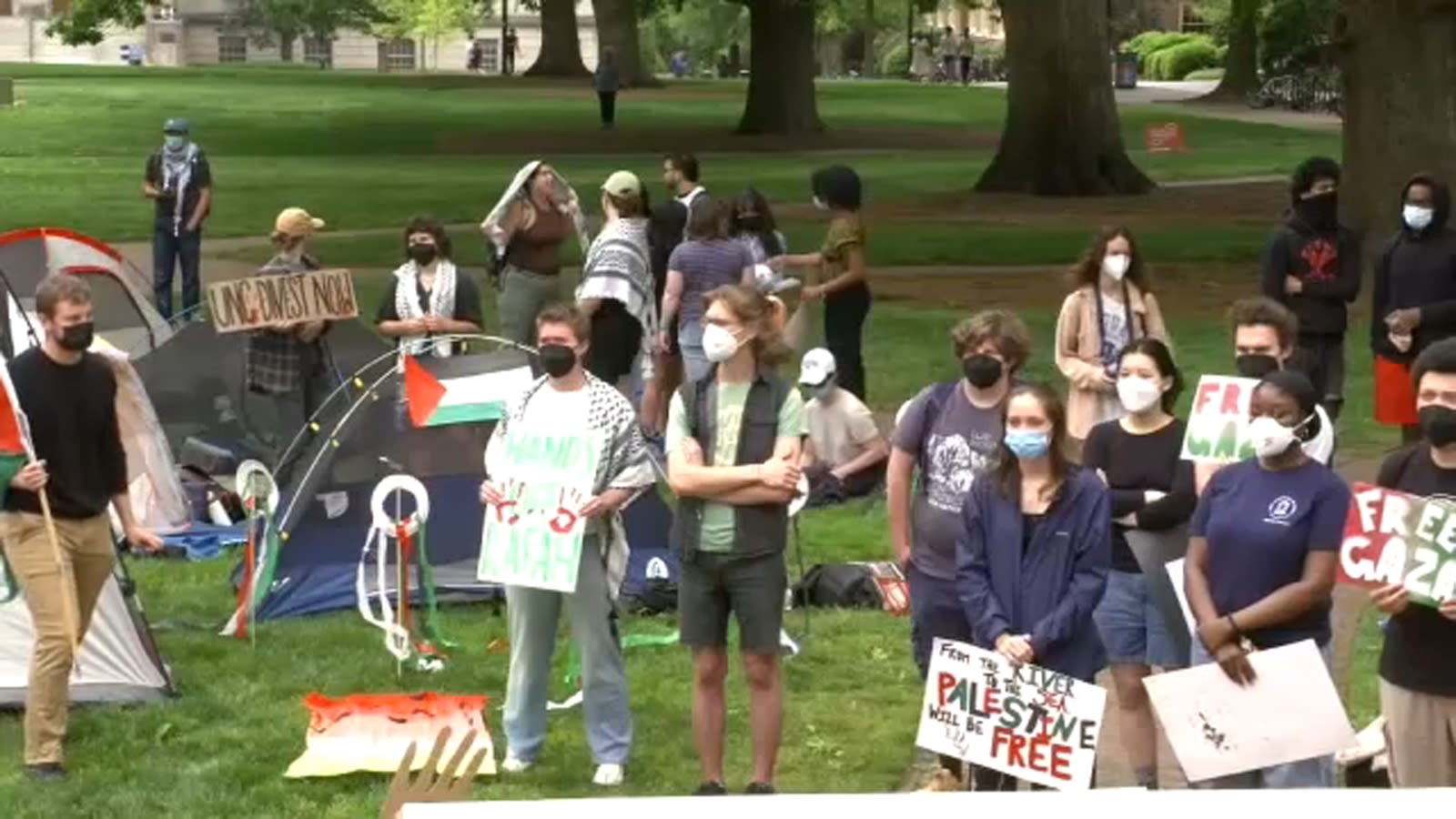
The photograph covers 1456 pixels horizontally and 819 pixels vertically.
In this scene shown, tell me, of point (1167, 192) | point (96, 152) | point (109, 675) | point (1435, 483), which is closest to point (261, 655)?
point (109, 675)

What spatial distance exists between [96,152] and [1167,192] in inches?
715

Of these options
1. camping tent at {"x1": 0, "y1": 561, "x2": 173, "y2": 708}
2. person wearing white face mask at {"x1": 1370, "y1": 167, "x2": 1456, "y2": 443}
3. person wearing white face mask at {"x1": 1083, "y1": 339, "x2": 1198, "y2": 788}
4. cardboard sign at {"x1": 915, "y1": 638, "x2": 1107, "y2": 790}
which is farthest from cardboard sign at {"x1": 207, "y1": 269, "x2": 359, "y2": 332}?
cardboard sign at {"x1": 915, "y1": 638, "x2": 1107, "y2": 790}

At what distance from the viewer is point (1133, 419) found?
8.15m

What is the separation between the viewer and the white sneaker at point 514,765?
9.03m

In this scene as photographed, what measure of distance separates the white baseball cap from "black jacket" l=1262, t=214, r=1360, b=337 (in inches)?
94.7

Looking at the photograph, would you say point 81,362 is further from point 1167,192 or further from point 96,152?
point 96,152

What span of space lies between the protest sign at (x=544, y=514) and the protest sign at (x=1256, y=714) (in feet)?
7.19

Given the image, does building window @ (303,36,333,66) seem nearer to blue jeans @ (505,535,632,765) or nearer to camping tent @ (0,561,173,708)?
camping tent @ (0,561,173,708)

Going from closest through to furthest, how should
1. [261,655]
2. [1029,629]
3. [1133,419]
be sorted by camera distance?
[1029,629]
[1133,419]
[261,655]

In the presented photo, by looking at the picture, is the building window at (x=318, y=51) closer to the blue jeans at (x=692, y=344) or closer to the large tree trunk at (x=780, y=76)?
the large tree trunk at (x=780, y=76)

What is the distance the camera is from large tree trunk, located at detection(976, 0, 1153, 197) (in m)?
35.0

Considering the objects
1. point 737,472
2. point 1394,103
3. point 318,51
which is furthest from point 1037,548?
point 318,51

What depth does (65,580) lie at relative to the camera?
8812mm

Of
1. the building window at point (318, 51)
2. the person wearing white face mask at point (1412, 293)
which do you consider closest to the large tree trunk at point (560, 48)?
the building window at point (318, 51)
